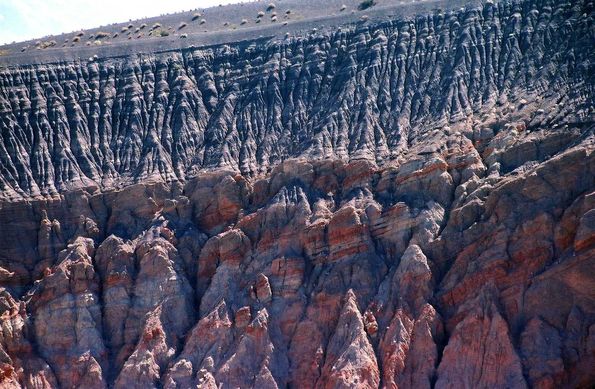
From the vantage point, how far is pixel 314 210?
212 ft

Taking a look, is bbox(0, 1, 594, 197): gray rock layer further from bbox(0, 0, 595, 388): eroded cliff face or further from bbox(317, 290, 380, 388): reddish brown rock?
bbox(317, 290, 380, 388): reddish brown rock

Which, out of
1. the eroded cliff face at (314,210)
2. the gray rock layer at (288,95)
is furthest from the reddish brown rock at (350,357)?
the gray rock layer at (288,95)

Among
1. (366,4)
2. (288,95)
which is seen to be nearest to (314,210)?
(288,95)

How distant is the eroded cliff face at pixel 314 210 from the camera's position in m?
56.0

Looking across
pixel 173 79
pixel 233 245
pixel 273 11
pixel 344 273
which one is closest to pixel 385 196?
pixel 344 273

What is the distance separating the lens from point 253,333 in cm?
5981

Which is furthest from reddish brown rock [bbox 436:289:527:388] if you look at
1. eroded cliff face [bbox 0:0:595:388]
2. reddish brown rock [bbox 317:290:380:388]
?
reddish brown rock [bbox 317:290:380:388]

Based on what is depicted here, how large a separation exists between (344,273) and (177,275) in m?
11.5

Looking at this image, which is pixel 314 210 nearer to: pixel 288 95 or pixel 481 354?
pixel 288 95

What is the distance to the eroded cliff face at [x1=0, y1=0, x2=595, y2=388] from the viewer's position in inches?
2203

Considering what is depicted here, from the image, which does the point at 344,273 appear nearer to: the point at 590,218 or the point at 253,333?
the point at 253,333

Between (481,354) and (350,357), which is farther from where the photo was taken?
(350,357)

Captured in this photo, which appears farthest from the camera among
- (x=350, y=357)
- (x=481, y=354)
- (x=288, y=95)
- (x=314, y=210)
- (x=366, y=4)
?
(x=366, y=4)

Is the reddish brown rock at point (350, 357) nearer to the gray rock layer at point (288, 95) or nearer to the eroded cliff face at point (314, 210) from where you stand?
the eroded cliff face at point (314, 210)
